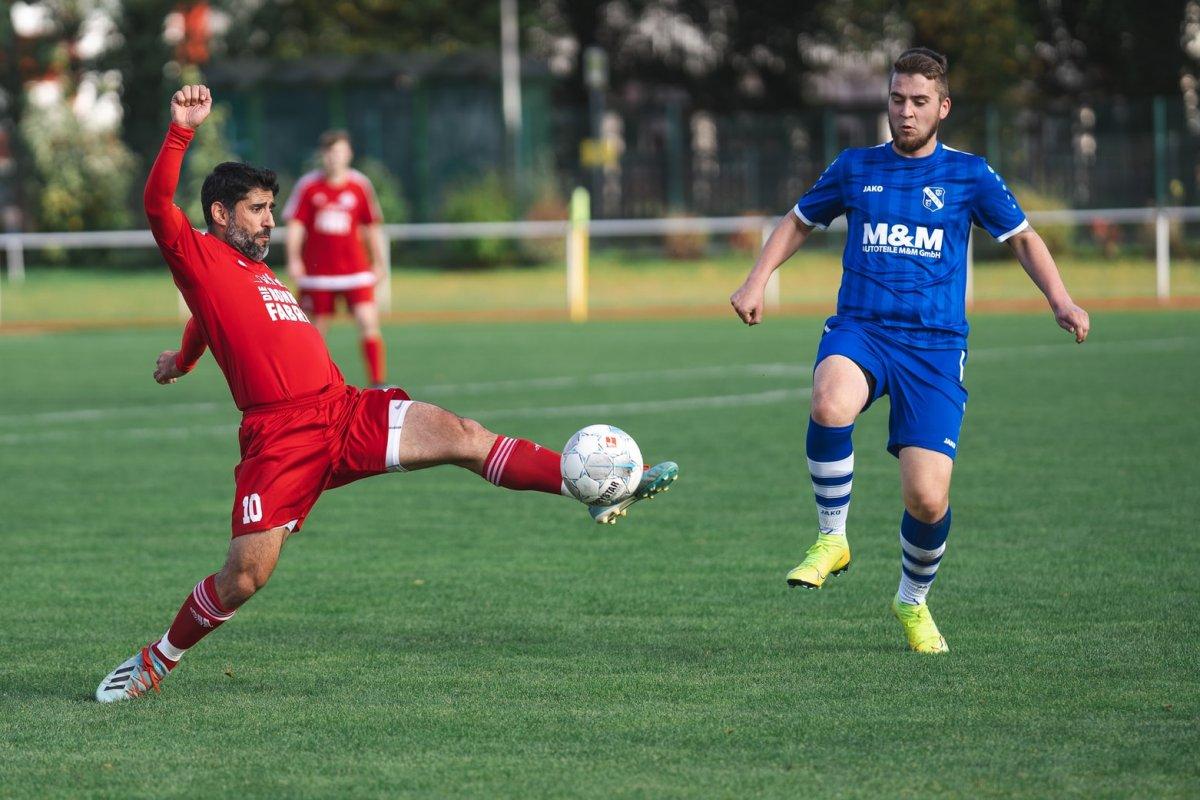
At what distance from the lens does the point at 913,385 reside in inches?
231

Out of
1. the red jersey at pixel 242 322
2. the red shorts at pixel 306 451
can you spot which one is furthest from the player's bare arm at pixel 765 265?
the red jersey at pixel 242 322

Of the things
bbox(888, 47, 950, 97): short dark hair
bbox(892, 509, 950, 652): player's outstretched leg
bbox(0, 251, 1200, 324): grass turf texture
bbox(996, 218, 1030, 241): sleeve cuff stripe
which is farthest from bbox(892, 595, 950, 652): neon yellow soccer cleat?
bbox(0, 251, 1200, 324): grass turf texture

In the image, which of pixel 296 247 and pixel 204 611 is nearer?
pixel 204 611

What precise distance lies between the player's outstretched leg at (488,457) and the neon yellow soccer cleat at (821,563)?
567mm

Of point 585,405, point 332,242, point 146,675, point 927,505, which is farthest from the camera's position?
point 332,242

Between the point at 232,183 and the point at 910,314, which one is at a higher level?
the point at 232,183

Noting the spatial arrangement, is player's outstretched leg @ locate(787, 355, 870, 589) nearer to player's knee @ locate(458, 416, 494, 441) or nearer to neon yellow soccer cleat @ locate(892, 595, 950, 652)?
neon yellow soccer cleat @ locate(892, 595, 950, 652)

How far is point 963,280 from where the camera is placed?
6250 millimetres

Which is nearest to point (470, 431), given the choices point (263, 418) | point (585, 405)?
point (263, 418)

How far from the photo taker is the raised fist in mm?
5293

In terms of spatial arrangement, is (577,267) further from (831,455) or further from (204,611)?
(204,611)

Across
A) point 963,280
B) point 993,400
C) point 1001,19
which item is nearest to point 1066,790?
point 963,280

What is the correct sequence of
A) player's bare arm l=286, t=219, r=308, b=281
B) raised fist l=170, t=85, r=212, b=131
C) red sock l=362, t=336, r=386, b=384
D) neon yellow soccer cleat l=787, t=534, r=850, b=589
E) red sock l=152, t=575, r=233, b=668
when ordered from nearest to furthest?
1. raised fist l=170, t=85, r=212, b=131
2. red sock l=152, t=575, r=233, b=668
3. neon yellow soccer cleat l=787, t=534, r=850, b=589
4. red sock l=362, t=336, r=386, b=384
5. player's bare arm l=286, t=219, r=308, b=281

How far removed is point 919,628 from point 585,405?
8.12 metres
